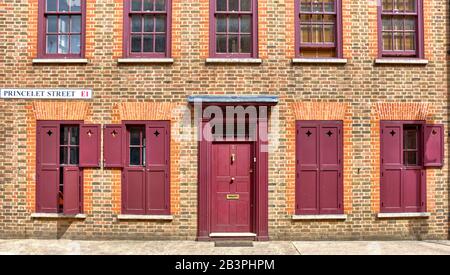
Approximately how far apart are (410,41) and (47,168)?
9.01m

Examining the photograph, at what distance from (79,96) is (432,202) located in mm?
8539

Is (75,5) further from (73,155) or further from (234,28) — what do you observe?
(234,28)

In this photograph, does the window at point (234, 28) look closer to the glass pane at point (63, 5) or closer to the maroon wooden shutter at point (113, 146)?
the maroon wooden shutter at point (113, 146)

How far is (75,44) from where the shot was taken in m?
10.1

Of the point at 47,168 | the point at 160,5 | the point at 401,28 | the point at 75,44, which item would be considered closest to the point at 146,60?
the point at 160,5

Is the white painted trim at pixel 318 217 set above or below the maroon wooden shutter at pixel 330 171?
below

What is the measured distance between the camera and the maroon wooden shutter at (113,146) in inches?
387

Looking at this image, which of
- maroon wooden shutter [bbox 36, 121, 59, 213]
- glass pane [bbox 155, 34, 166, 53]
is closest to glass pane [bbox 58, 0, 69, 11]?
glass pane [bbox 155, 34, 166, 53]

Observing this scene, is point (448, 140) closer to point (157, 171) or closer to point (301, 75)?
point (301, 75)

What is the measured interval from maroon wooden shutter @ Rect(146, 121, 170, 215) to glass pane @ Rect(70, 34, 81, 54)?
2.47 metres

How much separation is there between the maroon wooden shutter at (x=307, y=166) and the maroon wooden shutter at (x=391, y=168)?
1.56 meters

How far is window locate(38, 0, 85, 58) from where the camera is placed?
10086 mm

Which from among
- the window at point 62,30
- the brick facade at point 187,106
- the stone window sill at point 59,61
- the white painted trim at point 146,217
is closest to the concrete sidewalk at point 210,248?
the brick facade at point 187,106

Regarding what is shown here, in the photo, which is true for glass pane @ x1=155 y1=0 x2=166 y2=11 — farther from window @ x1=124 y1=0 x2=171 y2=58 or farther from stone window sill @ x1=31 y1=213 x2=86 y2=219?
stone window sill @ x1=31 y1=213 x2=86 y2=219
